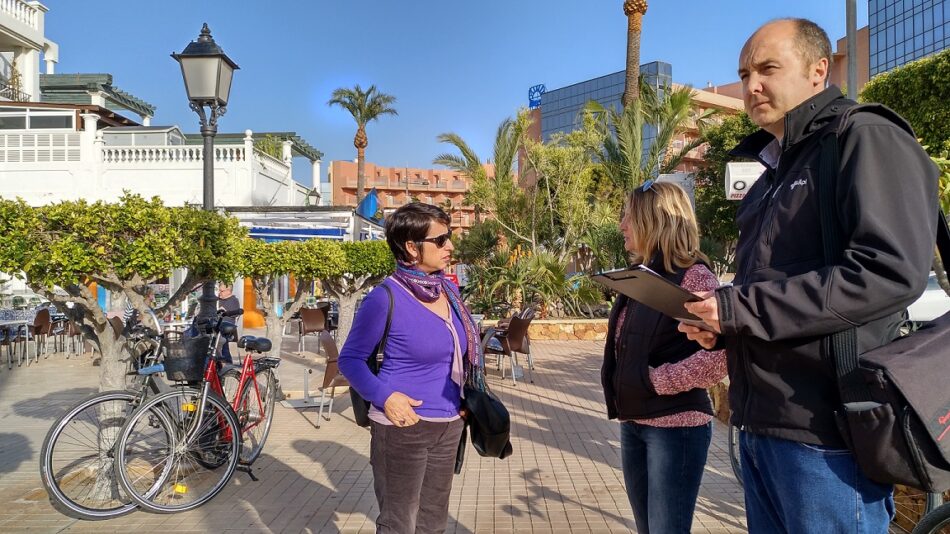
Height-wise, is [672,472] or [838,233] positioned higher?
[838,233]

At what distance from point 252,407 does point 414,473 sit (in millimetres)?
3258

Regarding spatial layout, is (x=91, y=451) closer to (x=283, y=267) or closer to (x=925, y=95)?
(x=283, y=267)

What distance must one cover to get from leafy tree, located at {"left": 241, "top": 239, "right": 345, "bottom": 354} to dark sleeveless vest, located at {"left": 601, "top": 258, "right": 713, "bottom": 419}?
280 inches

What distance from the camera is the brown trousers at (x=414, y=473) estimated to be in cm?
266

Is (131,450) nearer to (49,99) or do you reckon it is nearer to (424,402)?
(424,402)

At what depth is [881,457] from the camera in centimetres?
135

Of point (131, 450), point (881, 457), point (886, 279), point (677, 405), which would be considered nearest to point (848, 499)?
point (881, 457)

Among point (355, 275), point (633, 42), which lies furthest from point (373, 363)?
point (633, 42)

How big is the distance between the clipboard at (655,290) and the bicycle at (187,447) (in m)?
3.50

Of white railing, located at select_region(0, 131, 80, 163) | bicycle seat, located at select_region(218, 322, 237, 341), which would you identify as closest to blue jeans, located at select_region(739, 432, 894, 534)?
bicycle seat, located at select_region(218, 322, 237, 341)

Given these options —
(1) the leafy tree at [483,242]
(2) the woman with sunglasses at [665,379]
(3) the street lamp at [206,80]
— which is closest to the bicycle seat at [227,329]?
(3) the street lamp at [206,80]

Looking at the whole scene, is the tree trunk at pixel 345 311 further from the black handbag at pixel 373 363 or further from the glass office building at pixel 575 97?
the glass office building at pixel 575 97

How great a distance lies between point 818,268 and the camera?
1475 mm

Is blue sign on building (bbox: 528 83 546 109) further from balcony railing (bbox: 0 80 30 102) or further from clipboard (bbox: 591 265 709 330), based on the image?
clipboard (bbox: 591 265 709 330)
